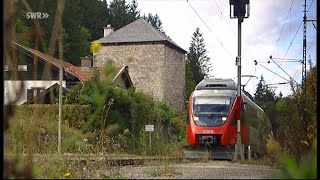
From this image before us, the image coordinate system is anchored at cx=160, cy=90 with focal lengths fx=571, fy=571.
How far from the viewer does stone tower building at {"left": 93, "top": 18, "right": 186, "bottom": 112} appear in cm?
5831

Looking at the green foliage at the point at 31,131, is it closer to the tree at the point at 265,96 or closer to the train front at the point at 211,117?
the train front at the point at 211,117

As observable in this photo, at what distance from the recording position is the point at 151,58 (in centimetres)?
5866

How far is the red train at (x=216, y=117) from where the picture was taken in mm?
20609

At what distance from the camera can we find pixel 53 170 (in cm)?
754

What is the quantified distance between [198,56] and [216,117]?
82.9 meters

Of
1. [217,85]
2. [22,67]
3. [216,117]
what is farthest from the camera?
[217,85]

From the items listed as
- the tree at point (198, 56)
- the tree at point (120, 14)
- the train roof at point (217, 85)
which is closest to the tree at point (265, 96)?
the train roof at point (217, 85)

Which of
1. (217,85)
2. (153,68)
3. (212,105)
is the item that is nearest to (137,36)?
(153,68)

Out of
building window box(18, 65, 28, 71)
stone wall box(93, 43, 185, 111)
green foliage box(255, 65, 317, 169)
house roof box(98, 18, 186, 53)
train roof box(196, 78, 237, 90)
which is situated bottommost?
green foliage box(255, 65, 317, 169)

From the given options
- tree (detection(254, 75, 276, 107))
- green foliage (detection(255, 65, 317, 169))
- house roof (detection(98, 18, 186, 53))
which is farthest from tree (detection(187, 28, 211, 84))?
green foliage (detection(255, 65, 317, 169))

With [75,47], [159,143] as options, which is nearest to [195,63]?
[75,47]

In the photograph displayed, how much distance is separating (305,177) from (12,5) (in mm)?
2181

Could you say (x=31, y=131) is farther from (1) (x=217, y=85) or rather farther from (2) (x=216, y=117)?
(1) (x=217, y=85)

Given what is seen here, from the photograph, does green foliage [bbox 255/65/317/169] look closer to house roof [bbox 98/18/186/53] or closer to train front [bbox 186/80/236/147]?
train front [bbox 186/80/236/147]
